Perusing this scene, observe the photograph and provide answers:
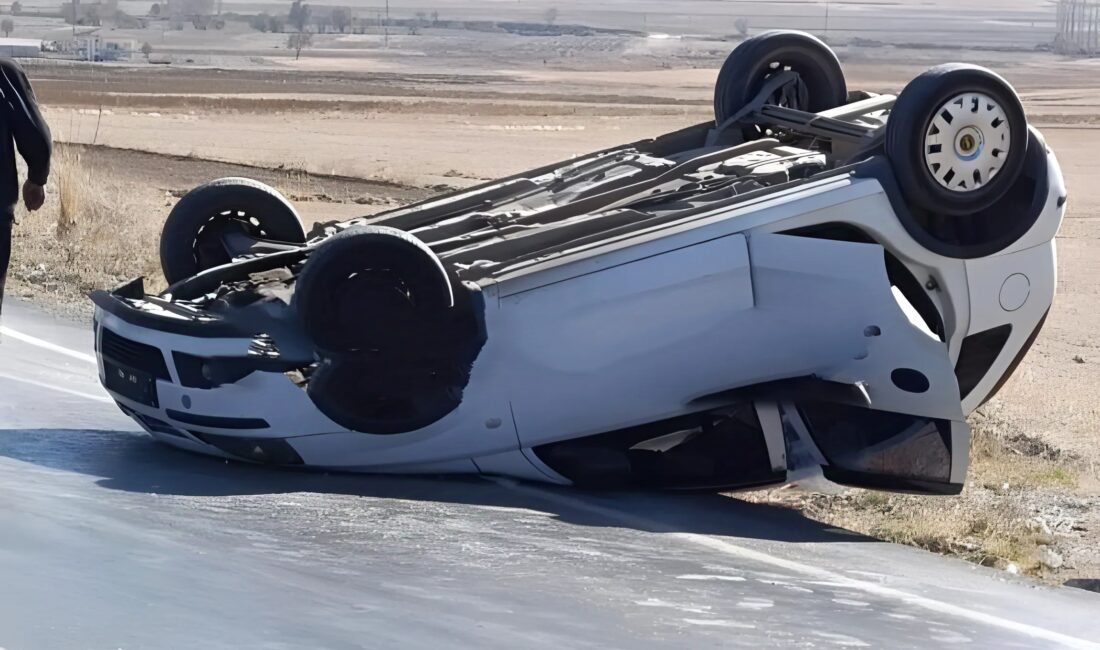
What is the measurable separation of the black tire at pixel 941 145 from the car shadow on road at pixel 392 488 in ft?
4.43

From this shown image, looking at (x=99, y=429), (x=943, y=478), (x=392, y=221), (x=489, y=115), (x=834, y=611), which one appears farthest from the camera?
(x=489, y=115)

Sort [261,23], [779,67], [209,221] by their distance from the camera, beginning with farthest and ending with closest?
[261,23] < [779,67] < [209,221]

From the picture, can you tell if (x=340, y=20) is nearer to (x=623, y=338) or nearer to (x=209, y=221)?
(x=209, y=221)

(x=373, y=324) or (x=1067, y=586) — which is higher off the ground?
(x=373, y=324)

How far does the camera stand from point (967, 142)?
236 inches

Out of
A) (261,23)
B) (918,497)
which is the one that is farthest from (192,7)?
(918,497)

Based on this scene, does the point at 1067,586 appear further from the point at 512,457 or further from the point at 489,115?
the point at 489,115

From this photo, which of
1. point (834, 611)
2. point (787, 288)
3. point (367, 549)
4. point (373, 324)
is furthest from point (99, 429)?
point (834, 611)

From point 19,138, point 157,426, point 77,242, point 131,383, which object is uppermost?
point 19,138

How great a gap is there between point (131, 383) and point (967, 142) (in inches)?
131

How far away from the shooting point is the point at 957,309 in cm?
614

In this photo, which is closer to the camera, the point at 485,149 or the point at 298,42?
the point at 485,149

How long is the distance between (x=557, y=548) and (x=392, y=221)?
8.19ft

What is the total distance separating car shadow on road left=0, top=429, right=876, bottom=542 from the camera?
212 inches
